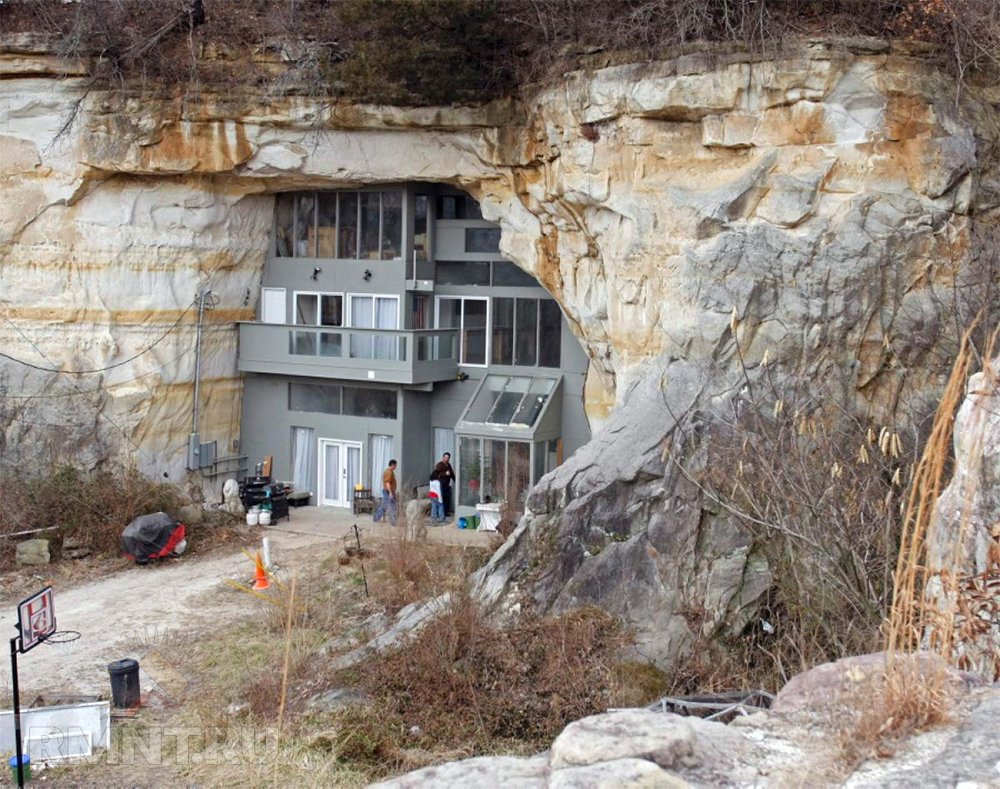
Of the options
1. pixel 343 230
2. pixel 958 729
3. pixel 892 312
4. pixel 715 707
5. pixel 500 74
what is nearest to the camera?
pixel 958 729

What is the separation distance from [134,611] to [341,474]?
7.06 meters

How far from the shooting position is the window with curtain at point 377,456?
21.7 meters

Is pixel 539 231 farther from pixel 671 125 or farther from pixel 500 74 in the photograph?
pixel 671 125

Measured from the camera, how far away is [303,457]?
894 inches

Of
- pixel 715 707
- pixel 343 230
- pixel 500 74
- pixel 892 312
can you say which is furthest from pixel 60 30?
pixel 715 707

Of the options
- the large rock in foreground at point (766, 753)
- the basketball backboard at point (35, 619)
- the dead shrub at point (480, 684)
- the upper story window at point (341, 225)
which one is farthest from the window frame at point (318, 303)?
the large rock in foreground at point (766, 753)

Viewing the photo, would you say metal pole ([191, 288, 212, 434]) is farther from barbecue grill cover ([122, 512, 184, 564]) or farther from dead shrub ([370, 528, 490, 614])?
dead shrub ([370, 528, 490, 614])

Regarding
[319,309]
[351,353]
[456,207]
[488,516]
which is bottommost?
[488,516]

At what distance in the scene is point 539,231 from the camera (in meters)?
19.0

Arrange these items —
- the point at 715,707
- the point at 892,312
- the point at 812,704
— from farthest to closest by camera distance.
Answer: the point at 892,312 → the point at 715,707 → the point at 812,704

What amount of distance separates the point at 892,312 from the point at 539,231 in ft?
22.6

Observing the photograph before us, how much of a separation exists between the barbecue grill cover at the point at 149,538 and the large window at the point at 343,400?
186 inches

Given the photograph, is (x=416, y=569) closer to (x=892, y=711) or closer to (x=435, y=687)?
(x=435, y=687)

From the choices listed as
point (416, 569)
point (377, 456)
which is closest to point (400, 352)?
point (377, 456)
